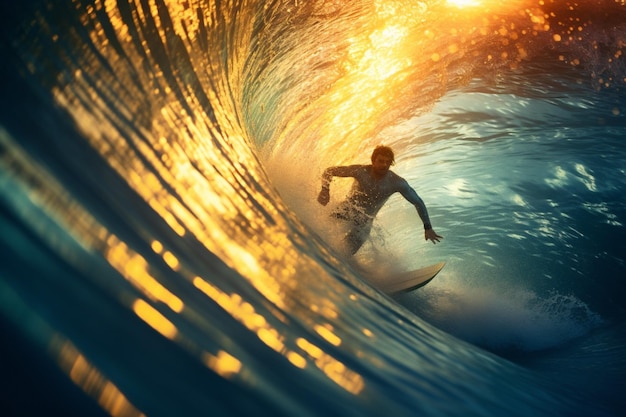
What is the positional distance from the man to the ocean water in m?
0.16

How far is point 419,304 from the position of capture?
4781 millimetres

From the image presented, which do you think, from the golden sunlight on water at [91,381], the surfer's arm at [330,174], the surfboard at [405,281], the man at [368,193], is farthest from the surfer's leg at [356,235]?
the golden sunlight on water at [91,381]

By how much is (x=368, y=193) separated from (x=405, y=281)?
89cm

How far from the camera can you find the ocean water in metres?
0.78

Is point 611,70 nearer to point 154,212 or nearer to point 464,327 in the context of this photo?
point 464,327

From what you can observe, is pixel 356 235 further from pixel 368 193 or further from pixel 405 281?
pixel 405 281

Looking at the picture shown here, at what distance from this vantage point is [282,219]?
250cm

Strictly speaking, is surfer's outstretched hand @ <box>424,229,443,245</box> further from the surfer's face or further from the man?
the surfer's face

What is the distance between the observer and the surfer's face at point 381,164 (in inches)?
153

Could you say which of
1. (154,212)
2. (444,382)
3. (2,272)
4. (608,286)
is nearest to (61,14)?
(154,212)

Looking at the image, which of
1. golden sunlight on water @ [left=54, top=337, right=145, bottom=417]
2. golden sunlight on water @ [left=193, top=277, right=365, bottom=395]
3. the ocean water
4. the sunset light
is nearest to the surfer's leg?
the ocean water

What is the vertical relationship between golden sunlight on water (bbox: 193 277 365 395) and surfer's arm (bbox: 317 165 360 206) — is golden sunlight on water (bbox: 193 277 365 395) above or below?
above

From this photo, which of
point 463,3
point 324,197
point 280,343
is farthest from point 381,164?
point 280,343

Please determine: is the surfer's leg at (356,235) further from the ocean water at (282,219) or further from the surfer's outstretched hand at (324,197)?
the surfer's outstretched hand at (324,197)
